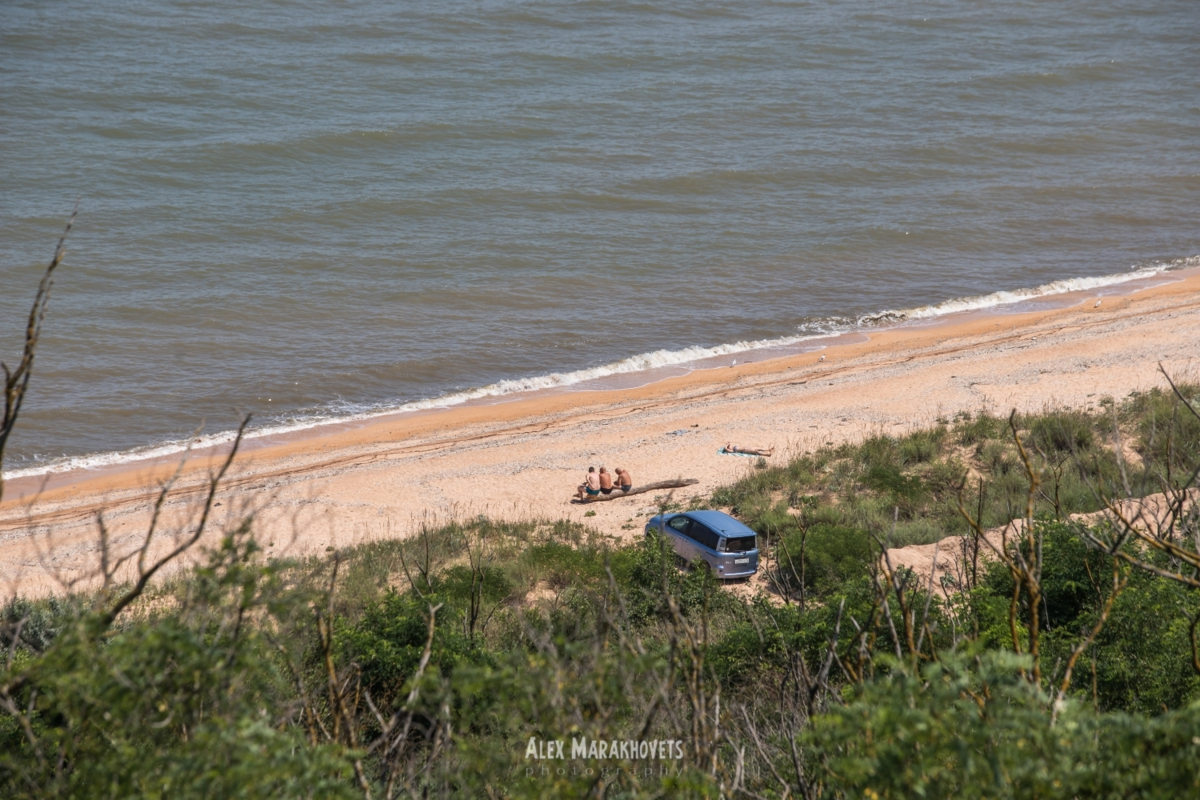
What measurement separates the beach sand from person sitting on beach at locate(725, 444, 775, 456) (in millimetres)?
201

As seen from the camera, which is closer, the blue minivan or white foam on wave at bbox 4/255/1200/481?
the blue minivan

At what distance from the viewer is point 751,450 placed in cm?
1947

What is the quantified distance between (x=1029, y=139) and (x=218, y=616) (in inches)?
1912

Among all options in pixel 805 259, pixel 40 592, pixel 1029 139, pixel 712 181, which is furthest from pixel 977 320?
pixel 40 592

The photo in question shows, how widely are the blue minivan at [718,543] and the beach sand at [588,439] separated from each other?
1.71m

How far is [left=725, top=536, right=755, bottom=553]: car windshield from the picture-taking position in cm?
1306

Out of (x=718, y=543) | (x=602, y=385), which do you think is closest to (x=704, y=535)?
(x=718, y=543)

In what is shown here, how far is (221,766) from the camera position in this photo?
3.46 meters

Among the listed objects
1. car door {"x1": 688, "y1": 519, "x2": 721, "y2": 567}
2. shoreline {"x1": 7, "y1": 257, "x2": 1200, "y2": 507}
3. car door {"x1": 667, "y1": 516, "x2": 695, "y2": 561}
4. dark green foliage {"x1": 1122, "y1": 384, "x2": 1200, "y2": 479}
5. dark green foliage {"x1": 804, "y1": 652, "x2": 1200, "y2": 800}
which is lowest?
shoreline {"x1": 7, "y1": 257, "x2": 1200, "y2": 507}

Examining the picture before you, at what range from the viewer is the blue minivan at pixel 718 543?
13000 mm

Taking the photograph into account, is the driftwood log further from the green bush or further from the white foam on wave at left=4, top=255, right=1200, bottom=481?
the white foam on wave at left=4, top=255, right=1200, bottom=481

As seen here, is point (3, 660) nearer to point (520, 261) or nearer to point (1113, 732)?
point (1113, 732)

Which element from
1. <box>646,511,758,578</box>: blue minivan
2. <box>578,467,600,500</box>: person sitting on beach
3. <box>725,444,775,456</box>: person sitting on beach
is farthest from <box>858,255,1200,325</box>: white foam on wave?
<box>646,511,758,578</box>: blue minivan

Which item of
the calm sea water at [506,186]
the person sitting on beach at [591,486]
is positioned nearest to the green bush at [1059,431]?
the person sitting on beach at [591,486]
